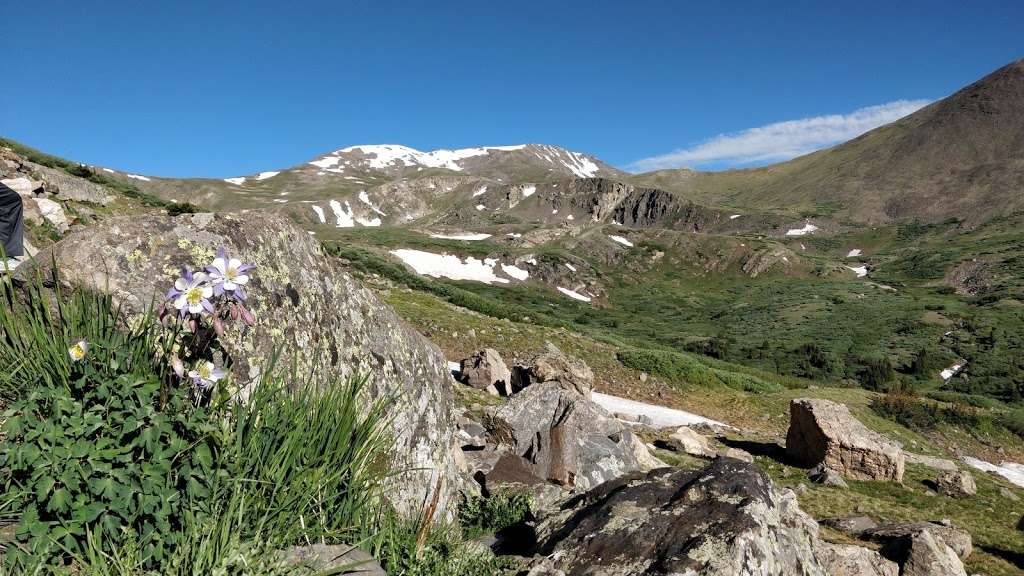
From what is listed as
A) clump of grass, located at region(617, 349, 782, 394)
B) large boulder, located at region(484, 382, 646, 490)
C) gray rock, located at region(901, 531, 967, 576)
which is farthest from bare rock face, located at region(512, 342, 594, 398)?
gray rock, located at region(901, 531, 967, 576)

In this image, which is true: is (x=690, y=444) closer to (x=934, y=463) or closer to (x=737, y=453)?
(x=737, y=453)

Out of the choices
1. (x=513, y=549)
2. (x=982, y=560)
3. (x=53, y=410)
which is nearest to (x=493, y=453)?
(x=513, y=549)

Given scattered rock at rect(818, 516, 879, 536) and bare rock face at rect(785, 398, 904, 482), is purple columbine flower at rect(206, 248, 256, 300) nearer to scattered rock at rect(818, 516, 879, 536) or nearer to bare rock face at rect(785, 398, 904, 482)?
scattered rock at rect(818, 516, 879, 536)

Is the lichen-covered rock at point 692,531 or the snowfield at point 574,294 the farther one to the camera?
the snowfield at point 574,294

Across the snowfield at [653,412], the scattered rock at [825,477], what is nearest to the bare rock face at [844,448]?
the scattered rock at [825,477]

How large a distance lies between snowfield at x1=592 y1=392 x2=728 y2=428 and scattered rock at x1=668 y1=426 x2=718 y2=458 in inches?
103

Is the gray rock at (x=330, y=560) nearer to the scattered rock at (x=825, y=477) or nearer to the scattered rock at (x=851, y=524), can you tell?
the scattered rock at (x=851, y=524)

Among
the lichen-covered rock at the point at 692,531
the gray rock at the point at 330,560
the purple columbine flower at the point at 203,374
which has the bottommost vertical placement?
the lichen-covered rock at the point at 692,531

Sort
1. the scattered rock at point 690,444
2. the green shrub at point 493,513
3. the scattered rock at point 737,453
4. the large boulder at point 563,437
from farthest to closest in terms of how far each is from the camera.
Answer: the scattered rock at point 737,453
the scattered rock at point 690,444
the large boulder at point 563,437
the green shrub at point 493,513

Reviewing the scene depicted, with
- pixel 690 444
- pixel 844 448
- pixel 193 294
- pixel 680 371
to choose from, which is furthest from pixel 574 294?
pixel 193 294

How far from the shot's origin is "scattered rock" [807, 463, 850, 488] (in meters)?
13.5

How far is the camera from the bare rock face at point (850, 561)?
625 centimetres

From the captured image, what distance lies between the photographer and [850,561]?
21.3 feet

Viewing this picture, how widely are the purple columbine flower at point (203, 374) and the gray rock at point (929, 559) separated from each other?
9.10 m
